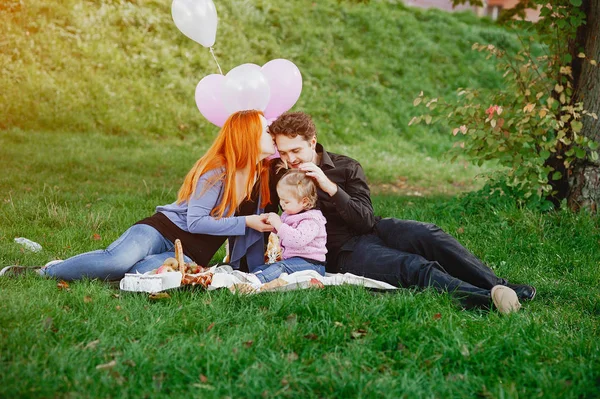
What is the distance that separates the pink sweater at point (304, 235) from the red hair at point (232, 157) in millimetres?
402

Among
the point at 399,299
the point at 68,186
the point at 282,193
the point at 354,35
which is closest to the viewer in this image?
the point at 399,299

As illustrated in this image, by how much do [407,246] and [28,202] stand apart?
4084 mm

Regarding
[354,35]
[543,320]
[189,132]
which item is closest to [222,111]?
[543,320]

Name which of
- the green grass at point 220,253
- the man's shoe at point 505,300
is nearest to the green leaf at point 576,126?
the green grass at point 220,253

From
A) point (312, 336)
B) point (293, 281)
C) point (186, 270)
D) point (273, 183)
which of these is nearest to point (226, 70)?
point (273, 183)

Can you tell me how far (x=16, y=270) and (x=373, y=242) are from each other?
93.7 inches

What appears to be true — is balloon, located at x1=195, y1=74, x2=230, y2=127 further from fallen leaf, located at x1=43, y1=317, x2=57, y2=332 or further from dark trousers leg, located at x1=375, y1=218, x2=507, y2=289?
fallen leaf, located at x1=43, y1=317, x2=57, y2=332

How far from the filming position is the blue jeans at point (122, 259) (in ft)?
14.0

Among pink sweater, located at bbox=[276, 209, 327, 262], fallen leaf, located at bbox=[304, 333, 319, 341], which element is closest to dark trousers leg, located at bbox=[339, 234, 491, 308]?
pink sweater, located at bbox=[276, 209, 327, 262]

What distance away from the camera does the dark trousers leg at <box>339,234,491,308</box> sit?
3.98 m

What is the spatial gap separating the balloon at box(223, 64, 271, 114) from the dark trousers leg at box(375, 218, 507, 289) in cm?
133

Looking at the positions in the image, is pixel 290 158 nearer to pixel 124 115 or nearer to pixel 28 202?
pixel 28 202

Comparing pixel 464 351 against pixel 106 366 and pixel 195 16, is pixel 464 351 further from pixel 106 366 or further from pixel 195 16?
pixel 195 16

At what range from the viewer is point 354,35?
54.7 ft
